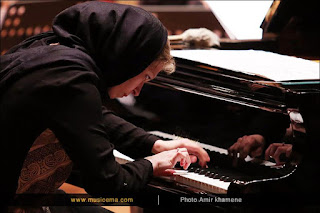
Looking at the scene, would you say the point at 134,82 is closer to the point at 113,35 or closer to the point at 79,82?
the point at 113,35

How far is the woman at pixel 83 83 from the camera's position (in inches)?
52.3

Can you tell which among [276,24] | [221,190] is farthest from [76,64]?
[276,24]

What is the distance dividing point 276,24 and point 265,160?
1094mm

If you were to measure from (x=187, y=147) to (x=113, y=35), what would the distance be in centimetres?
65

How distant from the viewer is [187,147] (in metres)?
1.92

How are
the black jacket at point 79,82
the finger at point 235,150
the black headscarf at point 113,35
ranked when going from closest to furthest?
the black jacket at point 79,82, the black headscarf at point 113,35, the finger at point 235,150

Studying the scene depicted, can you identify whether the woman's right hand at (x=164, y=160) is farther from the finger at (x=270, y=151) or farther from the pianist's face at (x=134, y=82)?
the finger at (x=270, y=151)

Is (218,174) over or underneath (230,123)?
underneath

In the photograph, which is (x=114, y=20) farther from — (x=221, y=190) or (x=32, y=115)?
(x=221, y=190)

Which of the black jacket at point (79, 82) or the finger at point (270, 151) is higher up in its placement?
the black jacket at point (79, 82)

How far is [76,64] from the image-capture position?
135 cm

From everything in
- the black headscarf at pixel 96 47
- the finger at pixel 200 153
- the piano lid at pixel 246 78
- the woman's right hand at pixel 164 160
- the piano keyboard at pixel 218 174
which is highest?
the black headscarf at pixel 96 47

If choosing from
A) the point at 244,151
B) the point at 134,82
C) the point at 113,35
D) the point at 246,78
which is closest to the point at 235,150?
the point at 244,151

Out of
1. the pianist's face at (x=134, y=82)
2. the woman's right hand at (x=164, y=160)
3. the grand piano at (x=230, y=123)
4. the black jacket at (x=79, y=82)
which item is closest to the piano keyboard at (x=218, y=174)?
the grand piano at (x=230, y=123)
